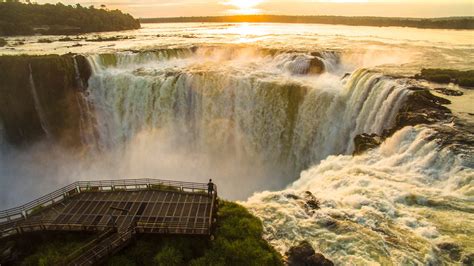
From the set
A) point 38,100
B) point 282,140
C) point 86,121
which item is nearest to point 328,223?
point 282,140

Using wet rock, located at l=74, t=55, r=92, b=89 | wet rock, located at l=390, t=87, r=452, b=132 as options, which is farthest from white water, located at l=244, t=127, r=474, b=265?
wet rock, located at l=74, t=55, r=92, b=89

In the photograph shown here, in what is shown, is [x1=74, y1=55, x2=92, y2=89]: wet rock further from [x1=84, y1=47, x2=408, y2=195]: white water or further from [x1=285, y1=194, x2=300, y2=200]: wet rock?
[x1=285, y1=194, x2=300, y2=200]: wet rock

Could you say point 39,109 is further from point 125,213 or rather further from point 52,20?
point 52,20

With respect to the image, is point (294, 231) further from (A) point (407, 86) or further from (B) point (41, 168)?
(B) point (41, 168)

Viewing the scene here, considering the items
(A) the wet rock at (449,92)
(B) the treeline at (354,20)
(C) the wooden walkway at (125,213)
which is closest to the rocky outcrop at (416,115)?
(A) the wet rock at (449,92)

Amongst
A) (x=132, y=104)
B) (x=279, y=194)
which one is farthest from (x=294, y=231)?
(x=132, y=104)

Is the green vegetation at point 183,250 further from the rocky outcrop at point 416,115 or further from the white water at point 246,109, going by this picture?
the white water at point 246,109
